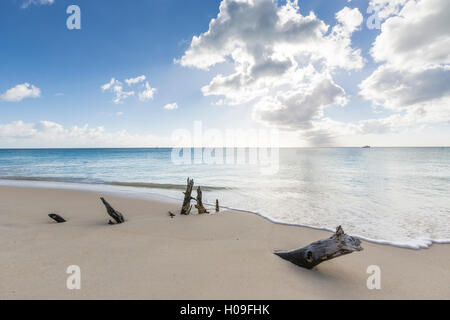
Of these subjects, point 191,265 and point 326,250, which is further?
point 191,265

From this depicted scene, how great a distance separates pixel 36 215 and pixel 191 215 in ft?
20.8

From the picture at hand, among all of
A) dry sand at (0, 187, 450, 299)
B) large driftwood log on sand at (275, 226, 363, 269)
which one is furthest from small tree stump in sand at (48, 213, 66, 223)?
large driftwood log on sand at (275, 226, 363, 269)

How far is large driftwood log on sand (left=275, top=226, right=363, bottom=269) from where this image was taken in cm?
394

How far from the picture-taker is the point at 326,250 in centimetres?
408

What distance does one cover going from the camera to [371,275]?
444 cm

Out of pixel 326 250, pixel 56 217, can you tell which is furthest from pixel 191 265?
pixel 56 217

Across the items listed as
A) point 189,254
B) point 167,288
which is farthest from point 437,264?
point 167,288

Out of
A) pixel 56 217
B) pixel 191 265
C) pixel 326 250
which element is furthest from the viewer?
pixel 56 217

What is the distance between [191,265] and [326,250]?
2.76m

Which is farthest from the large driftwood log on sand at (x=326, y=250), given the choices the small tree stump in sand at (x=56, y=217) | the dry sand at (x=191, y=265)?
the small tree stump in sand at (x=56, y=217)

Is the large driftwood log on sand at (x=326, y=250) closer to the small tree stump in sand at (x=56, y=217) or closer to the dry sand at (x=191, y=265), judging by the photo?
the dry sand at (x=191, y=265)

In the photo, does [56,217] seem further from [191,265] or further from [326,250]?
[326,250]

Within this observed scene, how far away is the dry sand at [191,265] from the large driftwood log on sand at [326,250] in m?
0.19

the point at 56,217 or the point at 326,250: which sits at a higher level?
the point at 326,250
